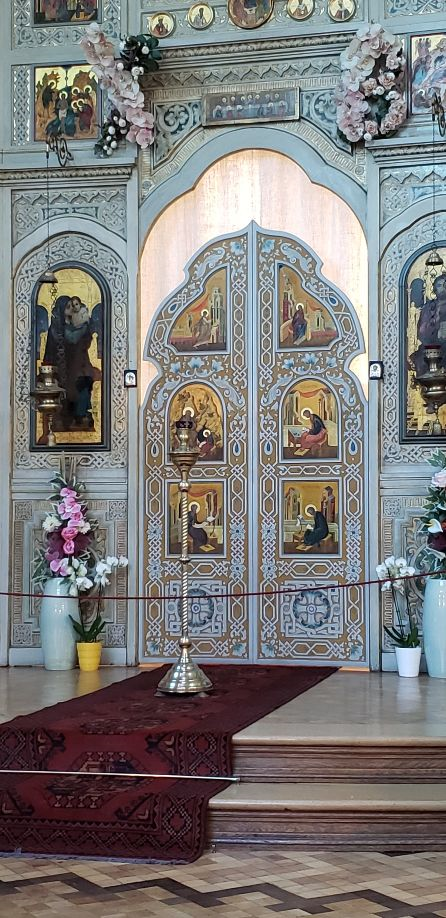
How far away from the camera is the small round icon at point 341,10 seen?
387 inches

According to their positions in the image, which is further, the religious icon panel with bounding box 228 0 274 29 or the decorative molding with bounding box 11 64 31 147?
the decorative molding with bounding box 11 64 31 147

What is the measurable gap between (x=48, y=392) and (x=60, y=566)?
4.33 feet

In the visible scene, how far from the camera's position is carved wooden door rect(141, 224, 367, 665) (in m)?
9.80

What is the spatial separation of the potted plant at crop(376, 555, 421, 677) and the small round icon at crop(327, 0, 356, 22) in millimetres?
4088

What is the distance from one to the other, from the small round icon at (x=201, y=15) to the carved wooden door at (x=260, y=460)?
162 centimetres

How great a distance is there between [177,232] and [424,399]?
236cm

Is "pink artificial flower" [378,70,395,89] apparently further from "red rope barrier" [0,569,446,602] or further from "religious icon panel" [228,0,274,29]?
"red rope barrier" [0,569,446,602]

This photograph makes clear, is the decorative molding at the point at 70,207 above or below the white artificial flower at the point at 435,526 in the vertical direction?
above

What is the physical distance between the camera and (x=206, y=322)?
10156 millimetres

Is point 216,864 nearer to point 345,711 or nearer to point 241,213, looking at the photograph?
point 345,711

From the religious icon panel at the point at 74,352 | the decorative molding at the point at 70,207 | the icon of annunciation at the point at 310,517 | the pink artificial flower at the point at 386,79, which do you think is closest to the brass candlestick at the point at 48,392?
the religious icon panel at the point at 74,352

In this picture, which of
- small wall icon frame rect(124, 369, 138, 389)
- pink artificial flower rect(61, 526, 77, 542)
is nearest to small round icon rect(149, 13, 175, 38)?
small wall icon frame rect(124, 369, 138, 389)

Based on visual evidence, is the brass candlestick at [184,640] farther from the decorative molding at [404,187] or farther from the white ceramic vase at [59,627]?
the decorative molding at [404,187]

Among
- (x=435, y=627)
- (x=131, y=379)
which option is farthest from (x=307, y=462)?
A: (x=435, y=627)
